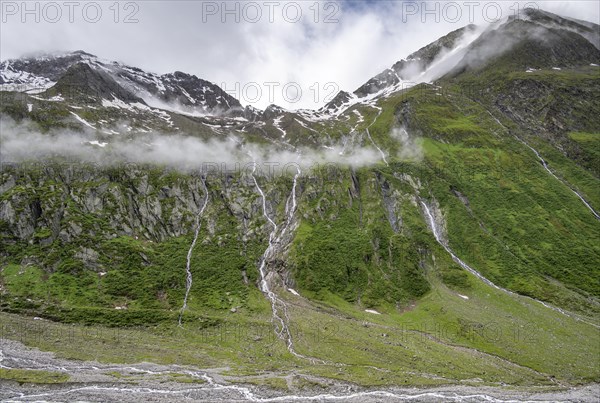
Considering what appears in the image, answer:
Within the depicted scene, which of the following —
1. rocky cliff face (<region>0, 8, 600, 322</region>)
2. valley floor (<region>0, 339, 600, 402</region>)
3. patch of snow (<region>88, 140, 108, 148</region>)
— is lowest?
valley floor (<region>0, 339, 600, 402</region>)

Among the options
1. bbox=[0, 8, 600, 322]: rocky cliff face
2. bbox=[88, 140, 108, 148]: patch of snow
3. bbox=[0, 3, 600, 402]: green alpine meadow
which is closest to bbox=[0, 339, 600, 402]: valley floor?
bbox=[0, 3, 600, 402]: green alpine meadow

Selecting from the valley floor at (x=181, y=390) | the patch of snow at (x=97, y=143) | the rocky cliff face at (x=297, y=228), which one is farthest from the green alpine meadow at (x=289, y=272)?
the patch of snow at (x=97, y=143)

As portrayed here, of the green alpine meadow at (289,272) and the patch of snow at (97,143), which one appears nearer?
the green alpine meadow at (289,272)

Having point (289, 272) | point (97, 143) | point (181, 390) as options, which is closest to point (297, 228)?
point (289, 272)

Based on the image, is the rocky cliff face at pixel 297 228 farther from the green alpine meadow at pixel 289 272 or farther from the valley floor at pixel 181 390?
the valley floor at pixel 181 390

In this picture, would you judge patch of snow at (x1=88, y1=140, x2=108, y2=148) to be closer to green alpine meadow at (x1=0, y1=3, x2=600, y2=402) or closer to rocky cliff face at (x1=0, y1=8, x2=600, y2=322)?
rocky cliff face at (x1=0, y1=8, x2=600, y2=322)

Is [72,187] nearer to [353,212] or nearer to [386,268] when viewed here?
[353,212]

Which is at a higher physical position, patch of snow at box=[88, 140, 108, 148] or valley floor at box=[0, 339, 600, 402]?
patch of snow at box=[88, 140, 108, 148]

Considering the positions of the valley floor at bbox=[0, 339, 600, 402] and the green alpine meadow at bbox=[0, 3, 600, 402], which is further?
the green alpine meadow at bbox=[0, 3, 600, 402]

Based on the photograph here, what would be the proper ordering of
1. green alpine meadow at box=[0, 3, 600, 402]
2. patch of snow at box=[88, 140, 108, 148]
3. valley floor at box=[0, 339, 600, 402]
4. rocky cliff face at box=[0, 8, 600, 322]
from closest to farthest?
valley floor at box=[0, 339, 600, 402] < green alpine meadow at box=[0, 3, 600, 402] < rocky cliff face at box=[0, 8, 600, 322] < patch of snow at box=[88, 140, 108, 148]

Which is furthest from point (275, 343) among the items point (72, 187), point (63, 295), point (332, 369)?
point (72, 187)

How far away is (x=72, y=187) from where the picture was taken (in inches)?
6024

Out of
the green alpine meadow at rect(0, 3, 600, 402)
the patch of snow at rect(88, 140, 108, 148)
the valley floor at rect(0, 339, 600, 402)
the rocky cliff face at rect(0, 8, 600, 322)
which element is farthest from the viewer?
the patch of snow at rect(88, 140, 108, 148)

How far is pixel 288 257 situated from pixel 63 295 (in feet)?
225
